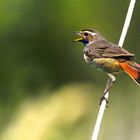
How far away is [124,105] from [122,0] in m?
1.07

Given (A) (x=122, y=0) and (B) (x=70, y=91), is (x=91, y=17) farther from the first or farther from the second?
(B) (x=70, y=91)

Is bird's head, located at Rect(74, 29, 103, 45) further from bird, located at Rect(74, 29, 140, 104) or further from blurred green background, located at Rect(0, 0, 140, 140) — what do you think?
blurred green background, located at Rect(0, 0, 140, 140)

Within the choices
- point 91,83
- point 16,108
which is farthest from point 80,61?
point 16,108

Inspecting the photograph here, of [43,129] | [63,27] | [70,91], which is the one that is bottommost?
[43,129]

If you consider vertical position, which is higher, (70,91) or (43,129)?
(70,91)

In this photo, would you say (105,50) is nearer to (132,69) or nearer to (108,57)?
(108,57)

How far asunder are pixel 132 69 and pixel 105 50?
414 millimetres

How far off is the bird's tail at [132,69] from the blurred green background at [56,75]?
427 centimetres

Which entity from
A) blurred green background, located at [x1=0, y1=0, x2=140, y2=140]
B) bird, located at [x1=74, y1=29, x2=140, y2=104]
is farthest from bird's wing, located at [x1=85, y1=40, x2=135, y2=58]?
blurred green background, located at [x1=0, y1=0, x2=140, y2=140]

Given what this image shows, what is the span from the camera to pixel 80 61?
32.7 feet

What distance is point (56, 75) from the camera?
10070 millimetres

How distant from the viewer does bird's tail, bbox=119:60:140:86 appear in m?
4.22

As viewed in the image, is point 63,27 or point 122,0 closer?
point 122,0

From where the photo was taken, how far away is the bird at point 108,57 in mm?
4312
